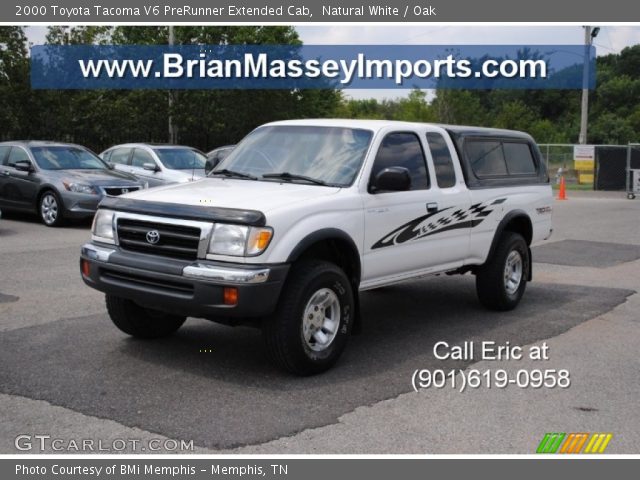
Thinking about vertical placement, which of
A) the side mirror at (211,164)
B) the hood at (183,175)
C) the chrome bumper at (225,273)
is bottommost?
the chrome bumper at (225,273)

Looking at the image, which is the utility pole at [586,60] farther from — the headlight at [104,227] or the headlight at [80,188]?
the headlight at [104,227]

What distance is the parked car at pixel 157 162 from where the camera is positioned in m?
18.1

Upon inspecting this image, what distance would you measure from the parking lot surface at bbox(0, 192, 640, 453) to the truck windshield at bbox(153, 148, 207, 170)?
905cm

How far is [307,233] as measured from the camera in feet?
19.4

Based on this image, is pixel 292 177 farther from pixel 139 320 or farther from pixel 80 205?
pixel 80 205

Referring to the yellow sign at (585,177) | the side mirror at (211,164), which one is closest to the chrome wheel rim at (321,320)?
the side mirror at (211,164)

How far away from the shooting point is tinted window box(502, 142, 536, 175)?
897 cm

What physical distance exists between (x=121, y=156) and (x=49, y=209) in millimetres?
3996

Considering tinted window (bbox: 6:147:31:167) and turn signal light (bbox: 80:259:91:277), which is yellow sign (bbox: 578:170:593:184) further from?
turn signal light (bbox: 80:259:91:277)

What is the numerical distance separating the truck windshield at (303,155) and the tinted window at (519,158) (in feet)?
8.34

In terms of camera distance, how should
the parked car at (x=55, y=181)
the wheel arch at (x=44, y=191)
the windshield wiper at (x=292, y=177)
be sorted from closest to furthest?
the windshield wiper at (x=292, y=177) → the parked car at (x=55, y=181) → the wheel arch at (x=44, y=191)

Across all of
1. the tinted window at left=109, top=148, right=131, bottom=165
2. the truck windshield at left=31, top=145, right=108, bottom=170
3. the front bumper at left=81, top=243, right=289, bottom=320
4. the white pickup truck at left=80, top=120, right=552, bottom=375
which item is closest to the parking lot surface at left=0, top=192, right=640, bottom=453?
the white pickup truck at left=80, top=120, right=552, bottom=375

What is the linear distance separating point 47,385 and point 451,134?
4.53 metres

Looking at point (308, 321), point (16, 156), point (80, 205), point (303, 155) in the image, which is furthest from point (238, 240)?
point (16, 156)
